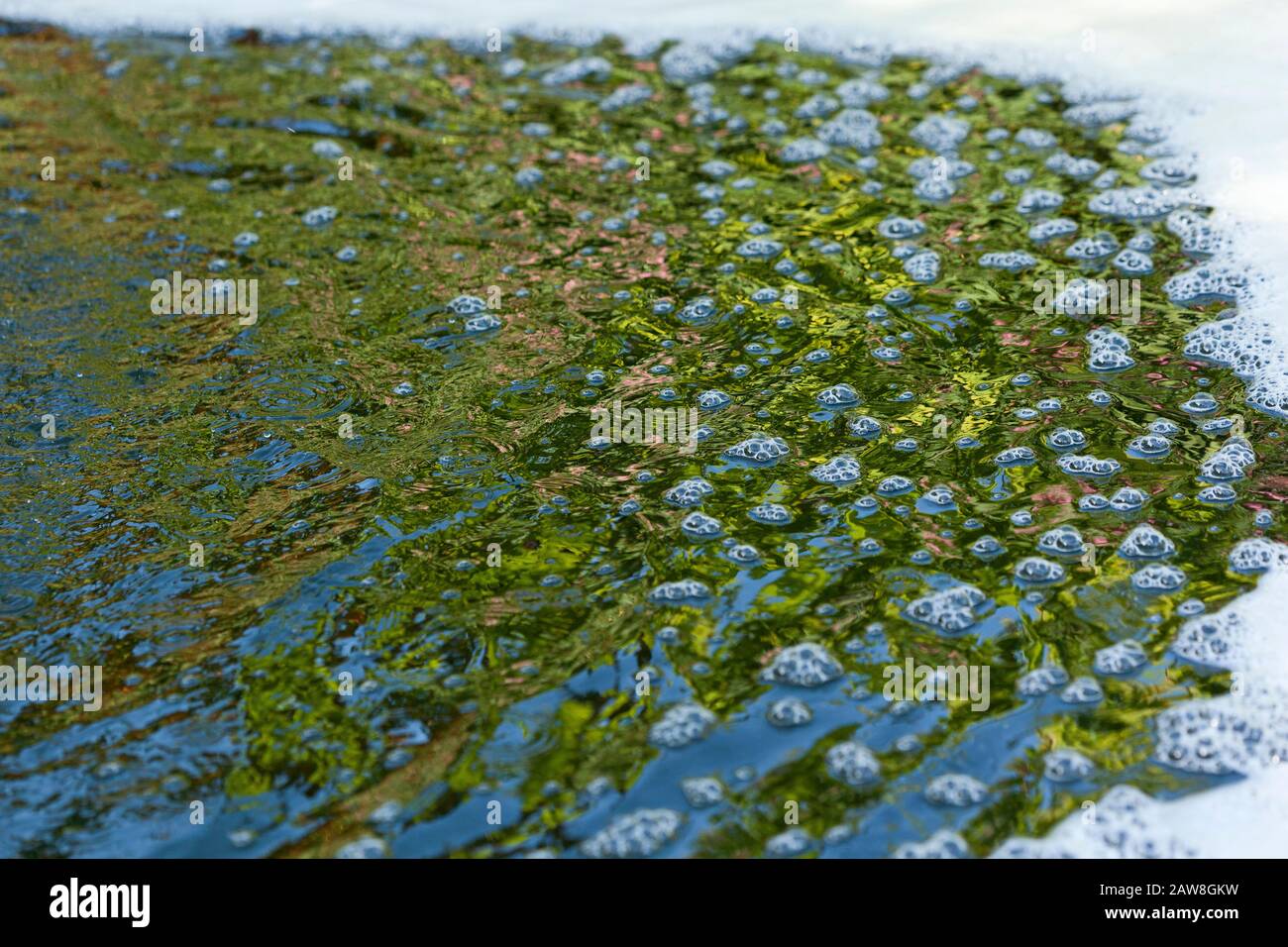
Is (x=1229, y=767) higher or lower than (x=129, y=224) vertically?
lower

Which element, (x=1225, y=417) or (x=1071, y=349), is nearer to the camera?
(x=1225, y=417)

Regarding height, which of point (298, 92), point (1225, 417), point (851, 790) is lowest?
point (851, 790)

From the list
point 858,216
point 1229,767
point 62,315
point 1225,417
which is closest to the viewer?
point 1229,767

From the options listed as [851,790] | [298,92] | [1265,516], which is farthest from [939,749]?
[298,92]

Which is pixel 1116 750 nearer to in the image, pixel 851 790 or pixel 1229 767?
pixel 1229 767

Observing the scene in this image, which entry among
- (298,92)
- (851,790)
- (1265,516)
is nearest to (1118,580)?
(1265,516)

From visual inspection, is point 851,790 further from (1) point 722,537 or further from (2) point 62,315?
(2) point 62,315
